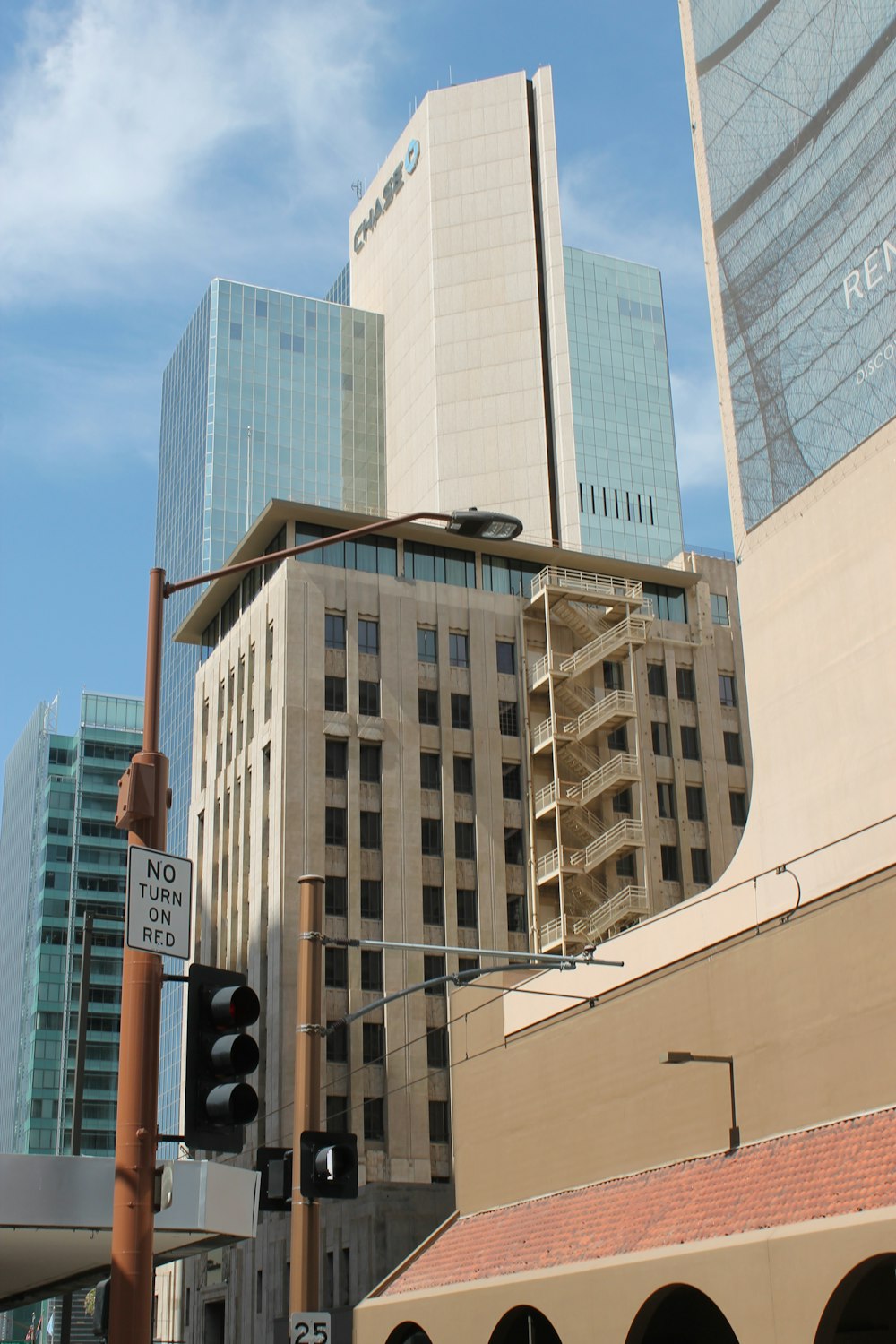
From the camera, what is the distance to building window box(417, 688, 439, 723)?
62.3m

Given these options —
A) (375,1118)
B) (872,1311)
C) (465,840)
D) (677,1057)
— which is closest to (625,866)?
(465,840)

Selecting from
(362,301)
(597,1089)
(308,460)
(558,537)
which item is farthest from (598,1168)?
(308,460)

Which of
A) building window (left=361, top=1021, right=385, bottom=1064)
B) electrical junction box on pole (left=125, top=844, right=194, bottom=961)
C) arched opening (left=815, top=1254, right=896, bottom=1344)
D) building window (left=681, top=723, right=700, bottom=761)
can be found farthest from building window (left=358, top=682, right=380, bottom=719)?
electrical junction box on pole (left=125, top=844, right=194, bottom=961)

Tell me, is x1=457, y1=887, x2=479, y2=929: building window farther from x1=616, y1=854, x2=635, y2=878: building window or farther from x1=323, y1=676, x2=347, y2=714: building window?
x1=323, y1=676, x2=347, y2=714: building window

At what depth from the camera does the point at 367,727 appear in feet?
200

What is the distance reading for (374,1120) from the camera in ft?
182

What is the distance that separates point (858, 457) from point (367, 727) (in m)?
34.7

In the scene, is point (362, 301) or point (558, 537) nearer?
point (558, 537)

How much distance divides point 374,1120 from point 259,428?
7500 centimetres

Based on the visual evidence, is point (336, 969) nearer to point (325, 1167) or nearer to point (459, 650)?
point (459, 650)

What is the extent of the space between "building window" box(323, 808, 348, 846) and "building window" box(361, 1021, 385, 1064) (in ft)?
23.3

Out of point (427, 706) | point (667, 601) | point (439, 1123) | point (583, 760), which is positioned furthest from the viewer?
point (667, 601)

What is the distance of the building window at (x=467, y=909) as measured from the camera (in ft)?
196

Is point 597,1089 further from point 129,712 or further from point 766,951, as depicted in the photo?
point 129,712
